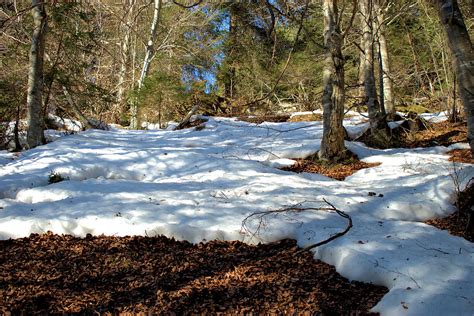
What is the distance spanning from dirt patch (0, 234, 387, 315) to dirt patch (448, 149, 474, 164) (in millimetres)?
4021

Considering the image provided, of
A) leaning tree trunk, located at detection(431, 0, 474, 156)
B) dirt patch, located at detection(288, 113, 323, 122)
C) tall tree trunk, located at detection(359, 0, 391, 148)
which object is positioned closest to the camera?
leaning tree trunk, located at detection(431, 0, 474, 156)

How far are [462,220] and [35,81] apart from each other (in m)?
7.38

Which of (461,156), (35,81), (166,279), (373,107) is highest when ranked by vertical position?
(35,81)

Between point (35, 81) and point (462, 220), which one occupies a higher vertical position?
point (35, 81)

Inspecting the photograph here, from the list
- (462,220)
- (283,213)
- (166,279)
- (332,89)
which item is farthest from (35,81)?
(462,220)

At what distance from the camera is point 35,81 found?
6.94 m

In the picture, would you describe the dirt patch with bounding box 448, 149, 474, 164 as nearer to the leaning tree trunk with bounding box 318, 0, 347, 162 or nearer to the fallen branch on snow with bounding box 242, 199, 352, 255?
the leaning tree trunk with bounding box 318, 0, 347, 162

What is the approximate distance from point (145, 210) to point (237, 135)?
492cm

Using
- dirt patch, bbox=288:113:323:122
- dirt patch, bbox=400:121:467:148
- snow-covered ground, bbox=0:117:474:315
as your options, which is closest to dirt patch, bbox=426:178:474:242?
snow-covered ground, bbox=0:117:474:315

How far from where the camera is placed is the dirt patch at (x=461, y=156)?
18.6ft

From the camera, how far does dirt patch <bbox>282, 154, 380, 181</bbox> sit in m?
5.64

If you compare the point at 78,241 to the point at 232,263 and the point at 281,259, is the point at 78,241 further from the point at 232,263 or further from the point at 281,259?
the point at 281,259

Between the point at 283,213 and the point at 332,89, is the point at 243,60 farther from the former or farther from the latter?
the point at 283,213

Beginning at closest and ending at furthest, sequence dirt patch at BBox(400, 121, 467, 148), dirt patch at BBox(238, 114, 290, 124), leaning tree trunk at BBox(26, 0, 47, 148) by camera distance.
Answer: leaning tree trunk at BBox(26, 0, 47, 148) → dirt patch at BBox(400, 121, 467, 148) → dirt patch at BBox(238, 114, 290, 124)
